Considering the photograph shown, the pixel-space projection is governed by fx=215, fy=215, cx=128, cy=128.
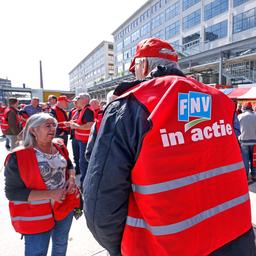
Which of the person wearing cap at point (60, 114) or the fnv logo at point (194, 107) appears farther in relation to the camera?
the person wearing cap at point (60, 114)

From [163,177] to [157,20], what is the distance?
144ft

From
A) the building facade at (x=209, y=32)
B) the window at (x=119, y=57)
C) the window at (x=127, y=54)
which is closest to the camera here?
the building facade at (x=209, y=32)

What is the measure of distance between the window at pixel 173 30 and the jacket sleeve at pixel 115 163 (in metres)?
37.5

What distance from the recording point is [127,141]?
974mm

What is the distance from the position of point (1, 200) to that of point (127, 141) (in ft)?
12.6

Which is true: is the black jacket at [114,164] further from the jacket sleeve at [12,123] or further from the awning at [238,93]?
the awning at [238,93]

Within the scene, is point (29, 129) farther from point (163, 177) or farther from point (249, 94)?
point (249, 94)

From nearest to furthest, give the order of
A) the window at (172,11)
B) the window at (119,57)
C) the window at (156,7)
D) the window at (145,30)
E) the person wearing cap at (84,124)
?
the person wearing cap at (84,124) < the window at (172,11) < the window at (156,7) < the window at (145,30) < the window at (119,57)

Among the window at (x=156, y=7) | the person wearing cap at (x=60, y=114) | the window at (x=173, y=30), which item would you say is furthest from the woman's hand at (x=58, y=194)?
the window at (x=156, y=7)

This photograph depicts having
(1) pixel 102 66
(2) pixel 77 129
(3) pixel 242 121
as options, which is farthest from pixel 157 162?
(1) pixel 102 66

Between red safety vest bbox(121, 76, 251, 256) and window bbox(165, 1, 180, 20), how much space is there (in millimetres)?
38421

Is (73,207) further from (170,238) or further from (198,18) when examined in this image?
(198,18)

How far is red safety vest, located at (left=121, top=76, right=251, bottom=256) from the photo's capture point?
3.08ft

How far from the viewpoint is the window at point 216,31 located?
88.2ft
